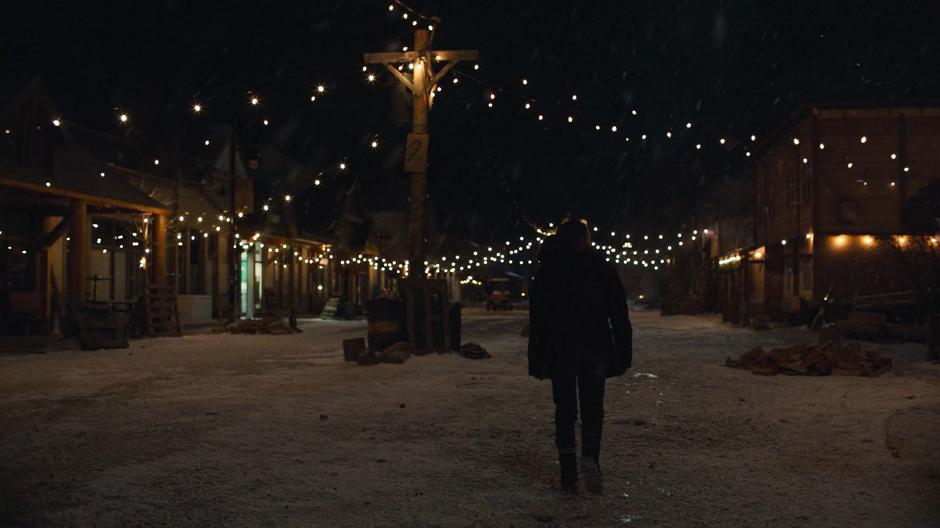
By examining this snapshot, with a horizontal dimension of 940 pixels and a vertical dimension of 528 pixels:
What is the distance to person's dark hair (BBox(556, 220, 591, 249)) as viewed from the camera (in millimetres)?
5059

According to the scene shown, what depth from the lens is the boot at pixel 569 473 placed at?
478 cm

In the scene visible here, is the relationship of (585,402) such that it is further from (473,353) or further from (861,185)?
(861,185)

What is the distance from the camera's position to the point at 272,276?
3353 centimetres

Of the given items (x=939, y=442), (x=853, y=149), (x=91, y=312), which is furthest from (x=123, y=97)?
(x=939, y=442)

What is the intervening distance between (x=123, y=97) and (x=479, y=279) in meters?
42.5

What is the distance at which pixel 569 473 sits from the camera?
4793 mm

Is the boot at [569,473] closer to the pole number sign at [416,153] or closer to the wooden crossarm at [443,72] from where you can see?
the pole number sign at [416,153]

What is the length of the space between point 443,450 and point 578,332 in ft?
5.47

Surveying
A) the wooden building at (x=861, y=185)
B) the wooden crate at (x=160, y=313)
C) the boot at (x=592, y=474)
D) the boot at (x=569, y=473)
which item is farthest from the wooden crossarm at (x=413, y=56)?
the wooden building at (x=861, y=185)

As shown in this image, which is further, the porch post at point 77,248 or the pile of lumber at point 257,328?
the pile of lumber at point 257,328

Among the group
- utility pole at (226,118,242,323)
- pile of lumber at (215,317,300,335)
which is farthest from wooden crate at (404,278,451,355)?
utility pole at (226,118,242,323)

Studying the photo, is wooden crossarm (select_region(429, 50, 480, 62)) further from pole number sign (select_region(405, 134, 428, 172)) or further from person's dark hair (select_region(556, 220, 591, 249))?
person's dark hair (select_region(556, 220, 591, 249))

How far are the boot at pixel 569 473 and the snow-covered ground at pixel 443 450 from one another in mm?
118

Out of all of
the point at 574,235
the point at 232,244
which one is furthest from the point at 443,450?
the point at 232,244
